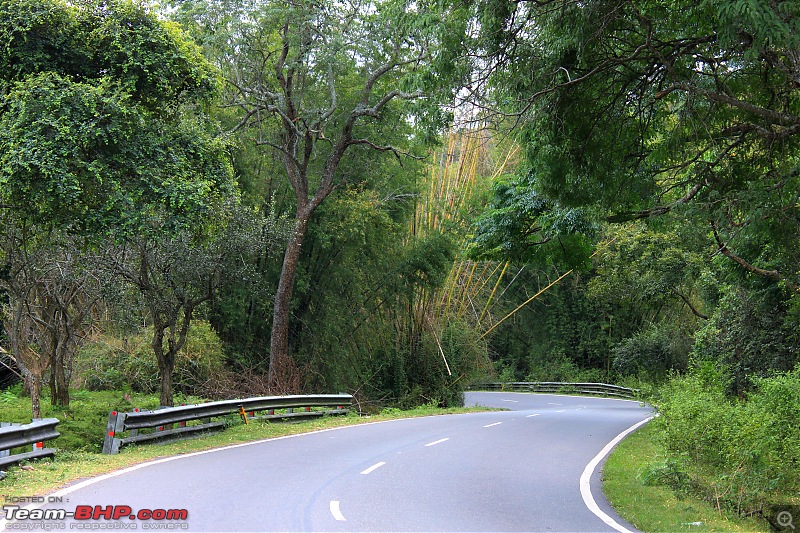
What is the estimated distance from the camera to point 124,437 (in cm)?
1285

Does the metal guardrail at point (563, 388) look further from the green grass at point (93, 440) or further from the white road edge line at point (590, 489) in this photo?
the white road edge line at point (590, 489)

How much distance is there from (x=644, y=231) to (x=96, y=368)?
22.1 meters

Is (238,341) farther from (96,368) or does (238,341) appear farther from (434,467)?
(434,467)

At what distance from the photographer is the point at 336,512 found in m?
8.15

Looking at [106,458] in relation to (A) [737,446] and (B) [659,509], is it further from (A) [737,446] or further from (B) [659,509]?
(A) [737,446]

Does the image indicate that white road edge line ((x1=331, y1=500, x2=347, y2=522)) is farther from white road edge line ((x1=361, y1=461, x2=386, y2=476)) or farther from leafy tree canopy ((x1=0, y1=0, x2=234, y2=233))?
leafy tree canopy ((x1=0, y1=0, x2=234, y2=233))

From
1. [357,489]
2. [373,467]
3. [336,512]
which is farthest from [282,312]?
[336,512]

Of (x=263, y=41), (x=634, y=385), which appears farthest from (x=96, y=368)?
(x=634, y=385)

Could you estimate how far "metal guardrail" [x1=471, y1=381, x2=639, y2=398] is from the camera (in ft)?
144

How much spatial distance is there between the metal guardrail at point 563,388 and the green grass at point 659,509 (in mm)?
31270

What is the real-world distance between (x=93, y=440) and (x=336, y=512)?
792 centimetres

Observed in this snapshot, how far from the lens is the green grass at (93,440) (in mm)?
9555

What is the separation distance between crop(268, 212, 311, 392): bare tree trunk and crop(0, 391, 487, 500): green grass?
2.85m

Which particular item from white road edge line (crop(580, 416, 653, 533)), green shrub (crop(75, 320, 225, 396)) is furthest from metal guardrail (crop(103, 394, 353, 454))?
white road edge line (crop(580, 416, 653, 533))
